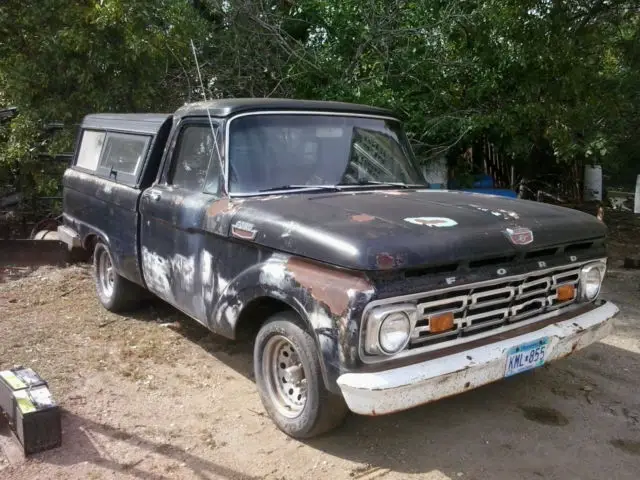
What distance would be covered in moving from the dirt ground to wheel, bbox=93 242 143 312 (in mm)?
351

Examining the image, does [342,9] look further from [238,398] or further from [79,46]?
[238,398]

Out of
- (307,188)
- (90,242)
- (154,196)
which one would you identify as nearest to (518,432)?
(307,188)

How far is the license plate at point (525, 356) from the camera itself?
3283mm

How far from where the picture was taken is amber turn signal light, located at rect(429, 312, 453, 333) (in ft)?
10.1

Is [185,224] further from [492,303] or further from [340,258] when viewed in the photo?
[492,303]

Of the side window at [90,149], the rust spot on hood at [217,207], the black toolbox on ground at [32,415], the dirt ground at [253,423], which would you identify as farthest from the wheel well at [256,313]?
the side window at [90,149]

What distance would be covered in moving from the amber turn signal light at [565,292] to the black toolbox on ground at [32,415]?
9.94 feet

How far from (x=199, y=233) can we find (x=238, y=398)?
3.74 ft

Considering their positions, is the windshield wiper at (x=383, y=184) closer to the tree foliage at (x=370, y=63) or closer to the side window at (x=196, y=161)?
the side window at (x=196, y=161)

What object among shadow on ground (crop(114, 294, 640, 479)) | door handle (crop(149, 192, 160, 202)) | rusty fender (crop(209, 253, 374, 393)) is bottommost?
shadow on ground (crop(114, 294, 640, 479))

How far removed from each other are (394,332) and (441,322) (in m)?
0.31

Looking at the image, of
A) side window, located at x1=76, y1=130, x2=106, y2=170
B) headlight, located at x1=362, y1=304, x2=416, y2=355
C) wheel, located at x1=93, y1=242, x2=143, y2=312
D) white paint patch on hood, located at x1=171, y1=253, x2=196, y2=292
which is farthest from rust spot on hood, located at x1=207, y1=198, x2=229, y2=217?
side window, located at x1=76, y1=130, x2=106, y2=170

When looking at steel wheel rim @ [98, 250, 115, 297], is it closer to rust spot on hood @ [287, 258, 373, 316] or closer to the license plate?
rust spot on hood @ [287, 258, 373, 316]

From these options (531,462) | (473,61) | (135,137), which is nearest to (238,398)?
(531,462)
